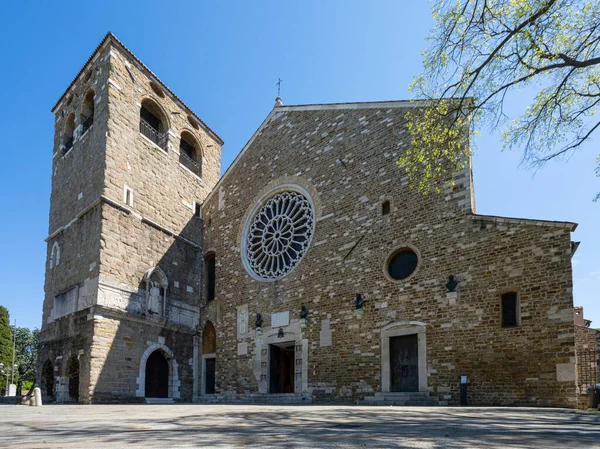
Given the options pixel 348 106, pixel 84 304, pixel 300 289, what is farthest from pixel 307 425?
pixel 348 106

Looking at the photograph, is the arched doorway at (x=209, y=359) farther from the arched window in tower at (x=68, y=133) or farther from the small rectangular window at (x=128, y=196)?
the arched window in tower at (x=68, y=133)

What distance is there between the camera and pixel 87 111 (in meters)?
19.3

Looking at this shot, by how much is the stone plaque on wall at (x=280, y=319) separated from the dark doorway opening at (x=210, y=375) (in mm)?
3238

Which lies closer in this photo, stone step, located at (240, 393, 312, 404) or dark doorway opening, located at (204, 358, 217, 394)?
stone step, located at (240, 393, 312, 404)

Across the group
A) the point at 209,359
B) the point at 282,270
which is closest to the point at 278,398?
the point at 209,359

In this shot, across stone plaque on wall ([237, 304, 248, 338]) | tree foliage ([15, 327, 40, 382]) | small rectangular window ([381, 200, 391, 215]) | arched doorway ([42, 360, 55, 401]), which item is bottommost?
tree foliage ([15, 327, 40, 382])

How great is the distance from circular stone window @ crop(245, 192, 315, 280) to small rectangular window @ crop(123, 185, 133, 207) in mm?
4296

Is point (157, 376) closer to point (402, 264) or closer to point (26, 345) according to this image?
point (402, 264)

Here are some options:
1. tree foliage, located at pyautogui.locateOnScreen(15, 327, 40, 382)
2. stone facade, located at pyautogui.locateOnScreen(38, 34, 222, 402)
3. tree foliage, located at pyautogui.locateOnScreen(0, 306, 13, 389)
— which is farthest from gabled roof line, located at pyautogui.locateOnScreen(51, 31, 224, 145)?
tree foliage, located at pyautogui.locateOnScreen(15, 327, 40, 382)

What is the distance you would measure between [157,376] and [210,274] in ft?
14.8

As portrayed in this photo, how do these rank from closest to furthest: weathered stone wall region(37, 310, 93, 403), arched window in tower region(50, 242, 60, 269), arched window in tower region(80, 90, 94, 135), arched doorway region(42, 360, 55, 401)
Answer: weathered stone wall region(37, 310, 93, 403) < arched doorway region(42, 360, 55, 401) < arched window in tower region(50, 242, 60, 269) < arched window in tower region(80, 90, 94, 135)

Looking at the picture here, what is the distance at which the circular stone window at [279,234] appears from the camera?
16781 mm

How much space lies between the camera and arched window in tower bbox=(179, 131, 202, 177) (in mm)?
21059

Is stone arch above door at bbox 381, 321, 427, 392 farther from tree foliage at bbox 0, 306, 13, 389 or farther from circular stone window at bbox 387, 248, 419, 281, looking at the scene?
tree foliage at bbox 0, 306, 13, 389
